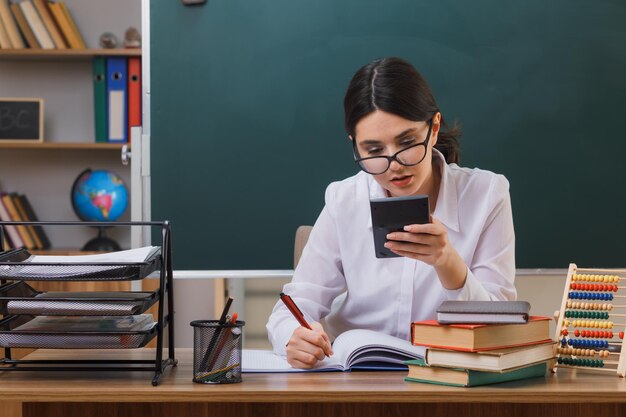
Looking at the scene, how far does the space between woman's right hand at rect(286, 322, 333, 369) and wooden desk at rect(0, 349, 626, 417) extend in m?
0.04

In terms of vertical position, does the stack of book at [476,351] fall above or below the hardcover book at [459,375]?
above

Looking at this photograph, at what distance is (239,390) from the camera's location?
1.20 m

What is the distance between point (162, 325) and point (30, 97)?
3.21 metres

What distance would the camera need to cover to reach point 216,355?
127 cm

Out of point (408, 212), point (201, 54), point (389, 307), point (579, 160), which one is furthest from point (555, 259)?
point (408, 212)

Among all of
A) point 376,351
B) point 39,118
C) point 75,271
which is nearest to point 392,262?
point 376,351

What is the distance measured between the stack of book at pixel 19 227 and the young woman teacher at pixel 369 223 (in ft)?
8.27

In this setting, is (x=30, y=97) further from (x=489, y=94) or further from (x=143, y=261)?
(x=143, y=261)

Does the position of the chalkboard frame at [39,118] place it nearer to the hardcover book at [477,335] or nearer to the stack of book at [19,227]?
the stack of book at [19,227]

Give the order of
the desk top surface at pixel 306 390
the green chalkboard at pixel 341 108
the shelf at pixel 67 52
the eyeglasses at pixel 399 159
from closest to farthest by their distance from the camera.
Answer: the desk top surface at pixel 306 390 → the eyeglasses at pixel 399 159 → the green chalkboard at pixel 341 108 → the shelf at pixel 67 52

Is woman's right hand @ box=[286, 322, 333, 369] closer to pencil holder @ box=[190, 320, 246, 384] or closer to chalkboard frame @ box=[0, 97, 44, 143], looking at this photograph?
pencil holder @ box=[190, 320, 246, 384]

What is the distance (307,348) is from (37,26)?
10.2 feet

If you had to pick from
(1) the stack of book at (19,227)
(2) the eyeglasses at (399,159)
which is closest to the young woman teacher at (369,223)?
(2) the eyeglasses at (399,159)

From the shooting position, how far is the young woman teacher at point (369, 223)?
1.67 m
